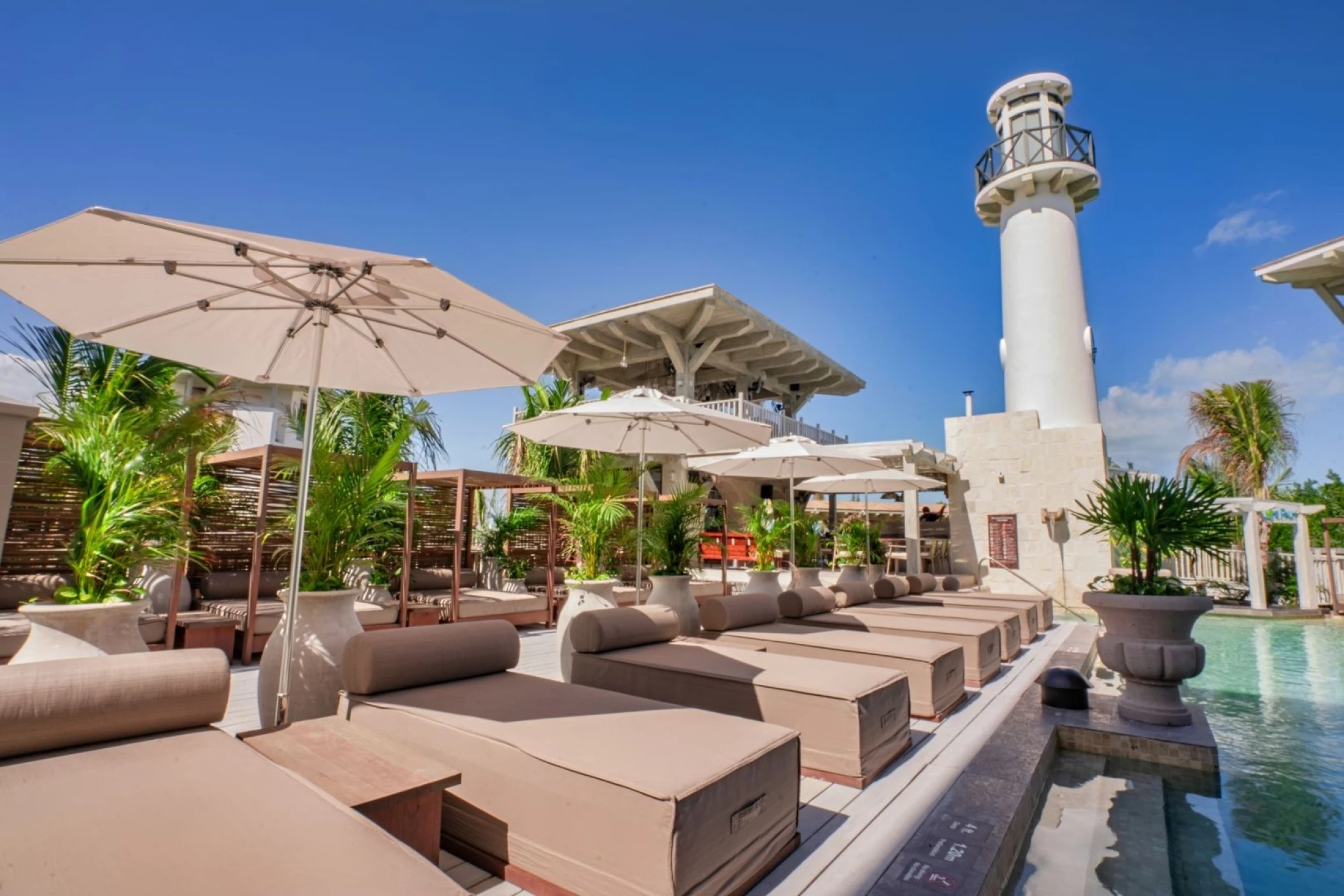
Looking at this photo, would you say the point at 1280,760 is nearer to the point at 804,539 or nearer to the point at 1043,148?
the point at 804,539

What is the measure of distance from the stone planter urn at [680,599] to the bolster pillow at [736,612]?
0.08 m

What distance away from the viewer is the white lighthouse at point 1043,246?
540 inches

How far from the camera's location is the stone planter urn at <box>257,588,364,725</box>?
2852 mm

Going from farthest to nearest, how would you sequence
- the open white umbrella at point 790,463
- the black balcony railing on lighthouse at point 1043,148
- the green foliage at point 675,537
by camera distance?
the black balcony railing on lighthouse at point 1043,148 → the open white umbrella at point 790,463 → the green foliage at point 675,537

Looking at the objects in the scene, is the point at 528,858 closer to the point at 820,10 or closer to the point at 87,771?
the point at 87,771

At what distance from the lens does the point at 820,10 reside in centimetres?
943

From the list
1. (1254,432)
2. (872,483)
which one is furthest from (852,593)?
(1254,432)

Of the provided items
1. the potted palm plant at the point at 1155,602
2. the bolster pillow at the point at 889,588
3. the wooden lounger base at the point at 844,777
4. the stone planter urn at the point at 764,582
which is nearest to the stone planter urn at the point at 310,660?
the wooden lounger base at the point at 844,777

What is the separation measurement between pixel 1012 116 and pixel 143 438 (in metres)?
18.4

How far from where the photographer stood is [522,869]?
74.5 inches

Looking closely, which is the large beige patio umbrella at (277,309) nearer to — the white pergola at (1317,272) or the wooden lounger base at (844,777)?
the wooden lounger base at (844,777)

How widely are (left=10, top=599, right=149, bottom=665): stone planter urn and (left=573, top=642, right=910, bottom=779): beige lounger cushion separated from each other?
6.68 feet

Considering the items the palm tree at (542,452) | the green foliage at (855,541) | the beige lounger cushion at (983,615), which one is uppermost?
the palm tree at (542,452)

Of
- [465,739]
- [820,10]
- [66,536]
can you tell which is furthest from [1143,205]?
[66,536]
